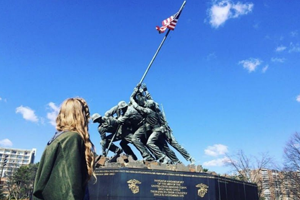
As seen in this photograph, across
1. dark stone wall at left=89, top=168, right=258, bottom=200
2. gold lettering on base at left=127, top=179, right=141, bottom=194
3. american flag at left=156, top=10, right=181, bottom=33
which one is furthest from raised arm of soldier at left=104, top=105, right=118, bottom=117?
american flag at left=156, top=10, right=181, bottom=33

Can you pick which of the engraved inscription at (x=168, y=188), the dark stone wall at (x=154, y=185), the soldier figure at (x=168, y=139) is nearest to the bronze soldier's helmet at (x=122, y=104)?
the soldier figure at (x=168, y=139)

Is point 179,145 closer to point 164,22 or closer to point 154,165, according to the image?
point 154,165

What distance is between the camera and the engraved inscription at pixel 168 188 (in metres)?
12.2

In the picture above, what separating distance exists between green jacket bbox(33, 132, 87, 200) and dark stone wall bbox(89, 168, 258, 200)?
33.3 feet

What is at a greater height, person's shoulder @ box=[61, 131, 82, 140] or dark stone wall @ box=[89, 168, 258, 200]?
dark stone wall @ box=[89, 168, 258, 200]

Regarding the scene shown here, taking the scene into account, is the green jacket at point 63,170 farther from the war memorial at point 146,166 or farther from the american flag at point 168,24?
the american flag at point 168,24

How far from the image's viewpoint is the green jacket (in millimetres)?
2043

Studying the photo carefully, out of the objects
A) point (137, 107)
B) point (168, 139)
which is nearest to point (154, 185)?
point (168, 139)

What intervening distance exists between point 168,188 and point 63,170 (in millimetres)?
11009

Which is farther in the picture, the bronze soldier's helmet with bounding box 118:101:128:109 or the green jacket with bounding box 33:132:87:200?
the bronze soldier's helmet with bounding box 118:101:128:109

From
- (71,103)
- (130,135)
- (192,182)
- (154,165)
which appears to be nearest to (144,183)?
(154,165)

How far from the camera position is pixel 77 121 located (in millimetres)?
2424

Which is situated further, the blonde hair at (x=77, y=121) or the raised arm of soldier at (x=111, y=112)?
the raised arm of soldier at (x=111, y=112)

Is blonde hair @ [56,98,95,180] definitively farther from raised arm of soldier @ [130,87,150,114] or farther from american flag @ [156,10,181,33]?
american flag @ [156,10,181,33]
